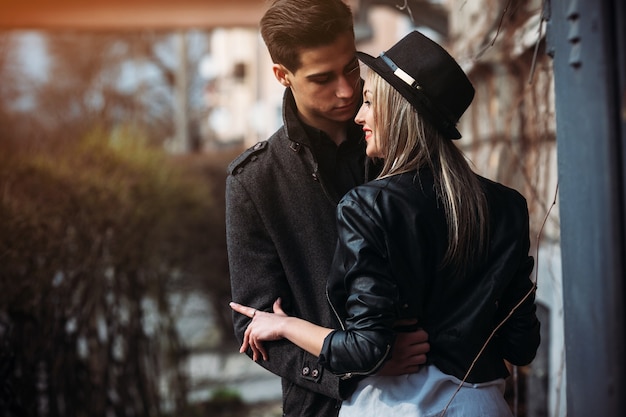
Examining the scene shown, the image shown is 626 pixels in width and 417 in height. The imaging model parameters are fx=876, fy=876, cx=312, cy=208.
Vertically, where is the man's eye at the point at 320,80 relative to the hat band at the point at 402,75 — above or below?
above

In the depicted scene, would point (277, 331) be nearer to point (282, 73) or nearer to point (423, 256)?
point (423, 256)

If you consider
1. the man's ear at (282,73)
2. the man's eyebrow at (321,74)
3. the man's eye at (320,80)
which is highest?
the man's ear at (282,73)

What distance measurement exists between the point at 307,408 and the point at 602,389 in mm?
896

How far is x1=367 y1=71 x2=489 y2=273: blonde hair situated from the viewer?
2.02m

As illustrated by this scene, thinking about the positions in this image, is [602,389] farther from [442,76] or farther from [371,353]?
[442,76]

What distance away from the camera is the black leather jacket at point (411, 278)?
1956 millimetres

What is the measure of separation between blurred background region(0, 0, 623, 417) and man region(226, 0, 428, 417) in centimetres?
40

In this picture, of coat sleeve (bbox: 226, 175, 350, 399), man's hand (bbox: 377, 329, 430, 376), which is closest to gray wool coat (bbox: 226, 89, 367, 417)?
coat sleeve (bbox: 226, 175, 350, 399)

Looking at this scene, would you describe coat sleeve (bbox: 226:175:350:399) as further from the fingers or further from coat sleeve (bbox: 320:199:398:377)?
coat sleeve (bbox: 320:199:398:377)

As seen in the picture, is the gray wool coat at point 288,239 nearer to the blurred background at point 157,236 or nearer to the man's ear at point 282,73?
the man's ear at point 282,73

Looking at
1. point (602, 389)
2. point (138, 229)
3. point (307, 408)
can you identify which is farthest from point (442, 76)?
point (138, 229)

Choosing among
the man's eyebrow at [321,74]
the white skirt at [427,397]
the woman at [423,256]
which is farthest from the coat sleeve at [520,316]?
the man's eyebrow at [321,74]

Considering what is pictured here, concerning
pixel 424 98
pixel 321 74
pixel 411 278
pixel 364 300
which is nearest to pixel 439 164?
pixel 424 98

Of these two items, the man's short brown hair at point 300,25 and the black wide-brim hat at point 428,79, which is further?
the man's short brown hair at point 300,25
